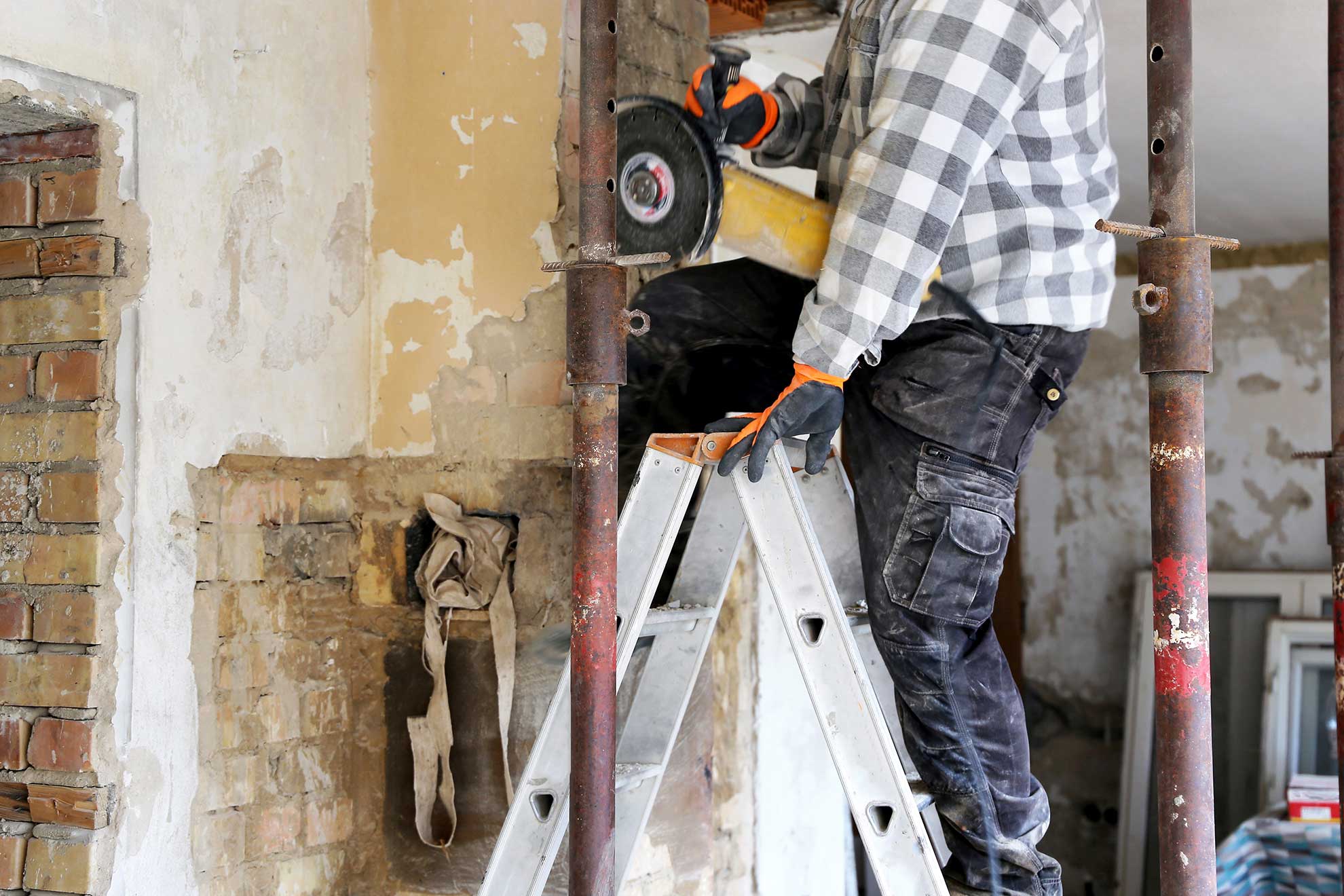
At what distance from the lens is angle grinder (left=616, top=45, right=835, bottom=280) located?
158cm

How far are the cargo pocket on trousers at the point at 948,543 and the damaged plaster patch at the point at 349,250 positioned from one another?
1151 mm

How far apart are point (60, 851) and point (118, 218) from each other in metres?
0.97

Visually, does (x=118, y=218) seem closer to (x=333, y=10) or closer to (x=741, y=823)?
(x=333, y=10)

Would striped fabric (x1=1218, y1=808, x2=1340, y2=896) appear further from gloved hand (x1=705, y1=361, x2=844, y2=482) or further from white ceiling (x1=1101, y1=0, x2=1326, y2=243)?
gloved hand (x1=705, y1=361, x2=844, y2=482)

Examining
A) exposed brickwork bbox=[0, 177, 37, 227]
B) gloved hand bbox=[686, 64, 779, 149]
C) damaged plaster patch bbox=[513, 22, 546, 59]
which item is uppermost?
damaged plaster patch bbox=[513, 22, 546, 59]

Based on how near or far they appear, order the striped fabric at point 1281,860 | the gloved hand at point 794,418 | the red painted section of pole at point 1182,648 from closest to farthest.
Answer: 1. the red painted section of pole at point 1182,648
2. the gloved hand at point 794,418
3. the striped fabric at point 1281,860

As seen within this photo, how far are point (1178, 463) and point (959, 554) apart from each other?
311 mm

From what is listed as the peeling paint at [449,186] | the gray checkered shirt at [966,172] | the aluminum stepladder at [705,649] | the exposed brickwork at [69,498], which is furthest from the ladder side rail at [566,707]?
the exposed brickwork at [69,498]

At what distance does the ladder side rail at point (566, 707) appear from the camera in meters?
1.63

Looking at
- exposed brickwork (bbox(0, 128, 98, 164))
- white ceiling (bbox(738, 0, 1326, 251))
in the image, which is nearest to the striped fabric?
white ceiling (bbox(738, 0, 1326, 251))

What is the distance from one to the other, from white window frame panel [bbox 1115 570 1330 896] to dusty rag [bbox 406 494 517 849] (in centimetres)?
379

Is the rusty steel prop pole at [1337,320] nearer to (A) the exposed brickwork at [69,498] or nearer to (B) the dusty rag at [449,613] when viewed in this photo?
(B) the dusty rag at [449,613]

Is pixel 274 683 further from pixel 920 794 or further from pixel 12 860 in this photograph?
pixel 920 794

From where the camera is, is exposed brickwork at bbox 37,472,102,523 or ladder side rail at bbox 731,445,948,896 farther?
exposed brickwork at bbox 37,472,102,523
